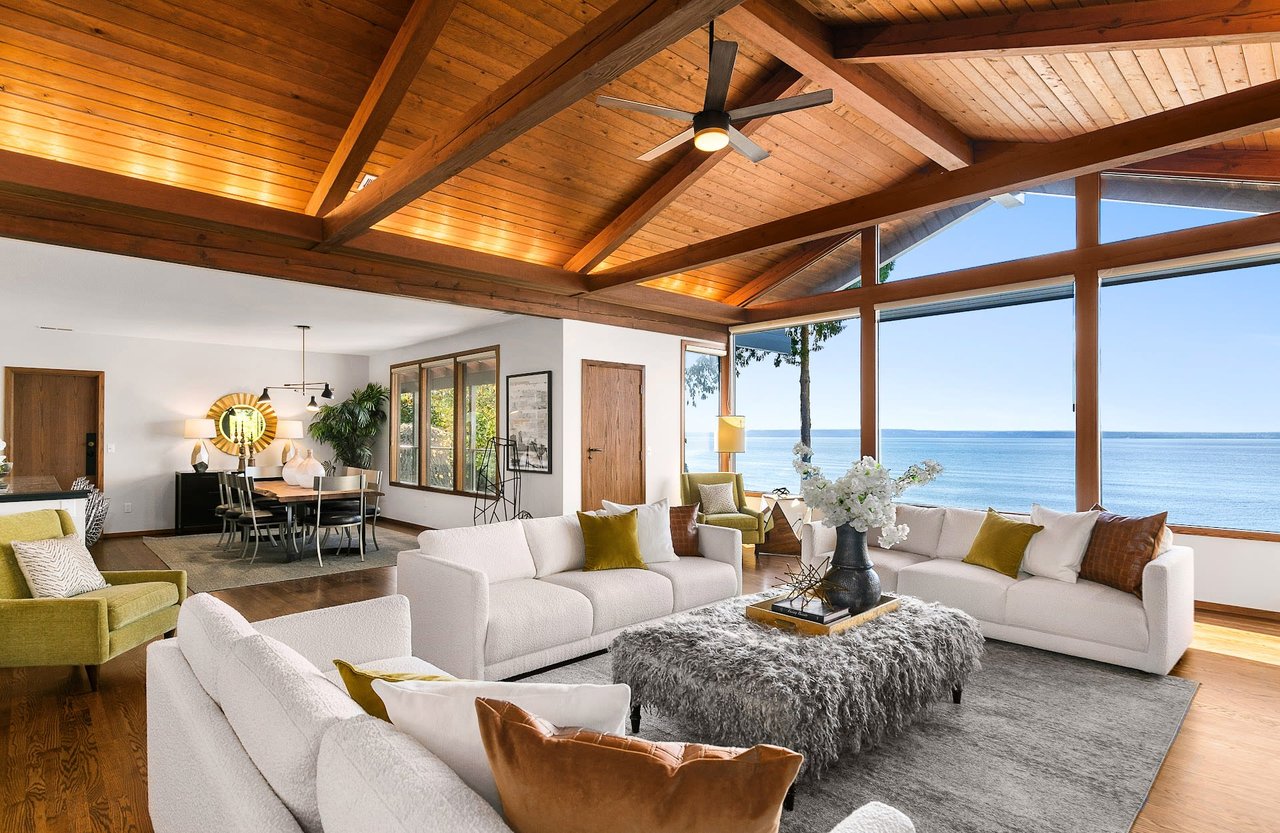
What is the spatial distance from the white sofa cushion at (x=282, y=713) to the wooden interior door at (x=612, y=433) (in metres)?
5.52

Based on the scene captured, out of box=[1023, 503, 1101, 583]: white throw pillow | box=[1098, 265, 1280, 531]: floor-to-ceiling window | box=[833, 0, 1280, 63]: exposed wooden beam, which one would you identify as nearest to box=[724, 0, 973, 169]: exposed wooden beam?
box=[833, 0, 1280, 63]: exposed wooden beam

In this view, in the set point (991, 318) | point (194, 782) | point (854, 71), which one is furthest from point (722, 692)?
point (991, 318)

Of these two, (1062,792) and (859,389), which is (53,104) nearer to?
(1062,792)

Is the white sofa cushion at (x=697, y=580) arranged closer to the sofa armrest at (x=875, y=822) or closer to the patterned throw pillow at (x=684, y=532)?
the patterned throw pillow at (x=684, y=532)

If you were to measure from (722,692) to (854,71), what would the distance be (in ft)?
12.3

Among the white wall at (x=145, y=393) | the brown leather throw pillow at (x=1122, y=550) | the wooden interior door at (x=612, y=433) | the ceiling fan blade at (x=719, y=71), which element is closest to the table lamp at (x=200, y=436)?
the white wall at (x=145, y=393)

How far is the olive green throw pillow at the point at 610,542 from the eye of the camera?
4164mm

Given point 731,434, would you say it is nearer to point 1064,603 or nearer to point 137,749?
point 1064,603

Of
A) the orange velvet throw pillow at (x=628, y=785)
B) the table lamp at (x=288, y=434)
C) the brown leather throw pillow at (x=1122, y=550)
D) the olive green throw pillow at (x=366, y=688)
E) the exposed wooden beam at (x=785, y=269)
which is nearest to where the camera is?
the orange velvet throw pillow at (x=628, y=785)

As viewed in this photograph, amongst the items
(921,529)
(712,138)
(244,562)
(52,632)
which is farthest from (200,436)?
(921,529)

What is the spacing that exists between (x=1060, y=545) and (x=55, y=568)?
18.4ft

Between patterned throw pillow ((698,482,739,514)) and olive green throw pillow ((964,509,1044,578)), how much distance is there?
2.99 m

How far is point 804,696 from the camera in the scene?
2330 mm

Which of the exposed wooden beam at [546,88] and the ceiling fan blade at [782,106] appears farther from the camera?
the ceiling fan blade at [782,106]
